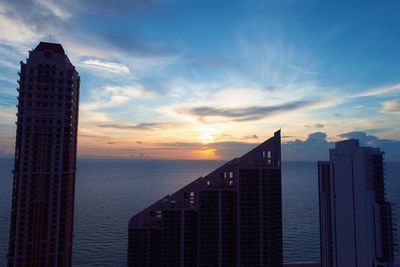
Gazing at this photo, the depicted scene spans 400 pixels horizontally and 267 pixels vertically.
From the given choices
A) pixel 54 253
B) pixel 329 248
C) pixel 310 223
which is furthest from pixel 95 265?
pixel 310 223

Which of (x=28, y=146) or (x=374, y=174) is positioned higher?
(x=28, y=146)

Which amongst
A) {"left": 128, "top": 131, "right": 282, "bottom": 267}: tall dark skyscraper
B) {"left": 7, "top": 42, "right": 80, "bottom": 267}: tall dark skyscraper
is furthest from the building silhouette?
{"left": 7, "top": 42, "right": 80, "bottom": 267}: tall dark skyscraper

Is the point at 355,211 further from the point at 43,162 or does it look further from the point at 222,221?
the point at 43,162

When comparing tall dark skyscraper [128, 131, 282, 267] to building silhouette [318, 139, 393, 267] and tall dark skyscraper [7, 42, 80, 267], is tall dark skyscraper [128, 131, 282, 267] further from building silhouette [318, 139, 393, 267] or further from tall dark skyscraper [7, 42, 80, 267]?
building silhouette [318, 139, 393, 267]

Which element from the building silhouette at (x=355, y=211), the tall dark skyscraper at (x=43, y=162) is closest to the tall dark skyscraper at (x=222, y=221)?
the tall dark skyscraper at (x=43, y=162)

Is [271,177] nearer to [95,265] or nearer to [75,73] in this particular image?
[75,73]

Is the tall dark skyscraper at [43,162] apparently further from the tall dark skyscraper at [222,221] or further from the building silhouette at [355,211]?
the building silhouette at [355,211]
